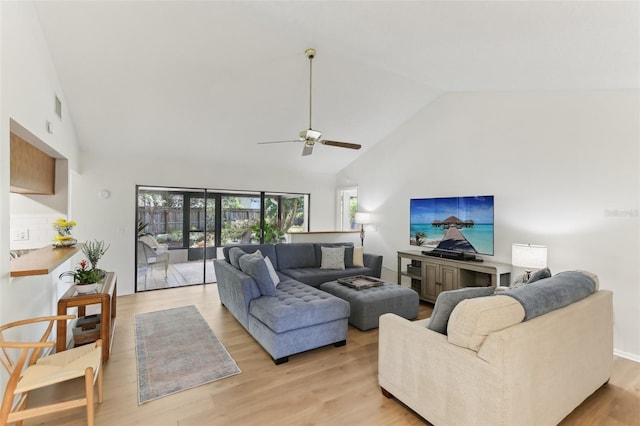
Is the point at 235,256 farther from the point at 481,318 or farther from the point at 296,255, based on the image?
the point at 481,318

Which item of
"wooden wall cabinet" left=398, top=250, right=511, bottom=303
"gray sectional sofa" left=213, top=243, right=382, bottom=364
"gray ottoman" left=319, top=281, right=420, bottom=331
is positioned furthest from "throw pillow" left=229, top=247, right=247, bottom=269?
"wooden wall cabinet" left=398, top=250, right=511, bottom=303

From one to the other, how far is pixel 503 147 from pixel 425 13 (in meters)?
2.60

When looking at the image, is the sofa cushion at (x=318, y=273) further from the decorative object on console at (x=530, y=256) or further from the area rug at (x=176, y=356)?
the decorative object on console at (x=530, y=256)

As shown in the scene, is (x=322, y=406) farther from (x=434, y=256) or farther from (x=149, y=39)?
(x=149, y=39)

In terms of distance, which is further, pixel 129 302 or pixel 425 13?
pixel 129 302

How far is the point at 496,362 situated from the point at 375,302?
7.01 feet

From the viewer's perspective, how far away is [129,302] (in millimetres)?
4789

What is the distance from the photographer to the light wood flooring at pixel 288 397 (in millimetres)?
2115

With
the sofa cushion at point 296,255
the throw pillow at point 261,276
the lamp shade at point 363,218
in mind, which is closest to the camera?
the throw pillow at point 261,276

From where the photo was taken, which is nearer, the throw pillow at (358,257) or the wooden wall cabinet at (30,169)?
the wooden wall cabinet at (30,169)

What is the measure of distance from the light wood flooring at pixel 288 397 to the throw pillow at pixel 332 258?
6.65ft

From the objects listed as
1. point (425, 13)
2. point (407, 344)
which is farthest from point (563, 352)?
point (425, 13)

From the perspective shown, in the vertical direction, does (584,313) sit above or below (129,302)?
above

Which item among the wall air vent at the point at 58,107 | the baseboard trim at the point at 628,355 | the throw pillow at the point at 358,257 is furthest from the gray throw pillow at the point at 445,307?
the wall air vent at the point at 58,107
